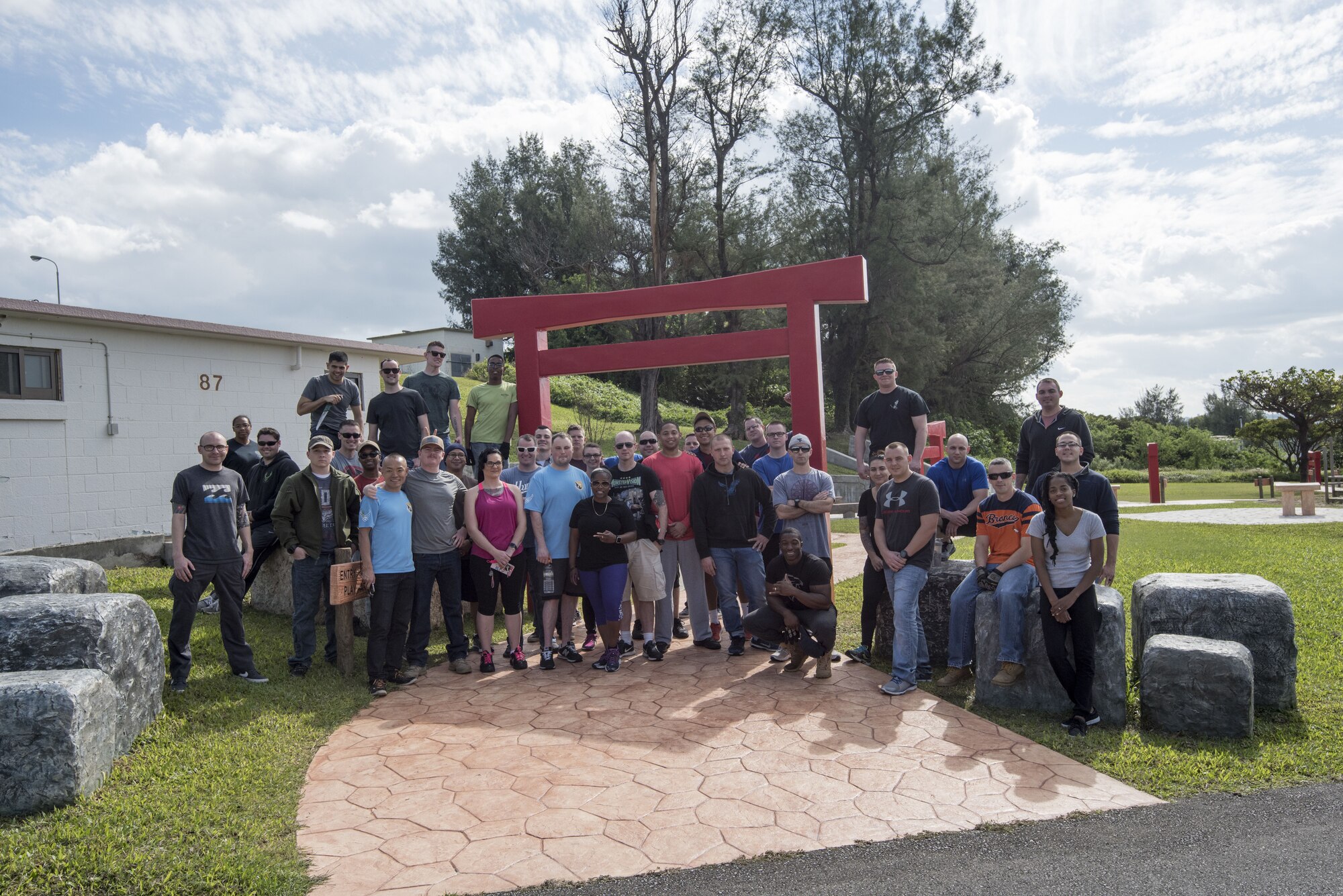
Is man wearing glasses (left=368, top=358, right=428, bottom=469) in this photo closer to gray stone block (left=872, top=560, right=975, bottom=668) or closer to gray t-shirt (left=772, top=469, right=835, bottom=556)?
gray t-shirt (left=772, top=469, right=835, bottom=556)

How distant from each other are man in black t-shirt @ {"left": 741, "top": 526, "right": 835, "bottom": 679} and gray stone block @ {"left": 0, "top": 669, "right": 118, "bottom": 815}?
163 inches

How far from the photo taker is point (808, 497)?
6.75 m

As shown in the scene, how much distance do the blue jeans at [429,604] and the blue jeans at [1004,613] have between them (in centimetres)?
366

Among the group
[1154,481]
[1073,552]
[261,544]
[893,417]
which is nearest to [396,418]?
[261,544]

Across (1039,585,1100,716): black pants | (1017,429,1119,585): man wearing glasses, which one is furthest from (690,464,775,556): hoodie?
(1039,585,1100,716): black pants

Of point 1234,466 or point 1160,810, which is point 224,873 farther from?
point 1234,466

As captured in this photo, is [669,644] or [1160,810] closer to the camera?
[1160,810]

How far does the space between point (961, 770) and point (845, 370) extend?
24198 mm

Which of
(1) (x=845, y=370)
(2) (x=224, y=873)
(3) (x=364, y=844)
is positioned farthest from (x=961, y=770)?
(1) (x=845, y=370)

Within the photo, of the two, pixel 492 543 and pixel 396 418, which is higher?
pixel 396 418

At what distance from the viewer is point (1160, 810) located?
3988mm

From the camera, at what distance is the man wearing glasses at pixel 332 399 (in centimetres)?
768

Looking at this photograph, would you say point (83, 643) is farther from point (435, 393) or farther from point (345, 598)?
point (435, 393)

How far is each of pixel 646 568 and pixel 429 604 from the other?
5.47 feet
